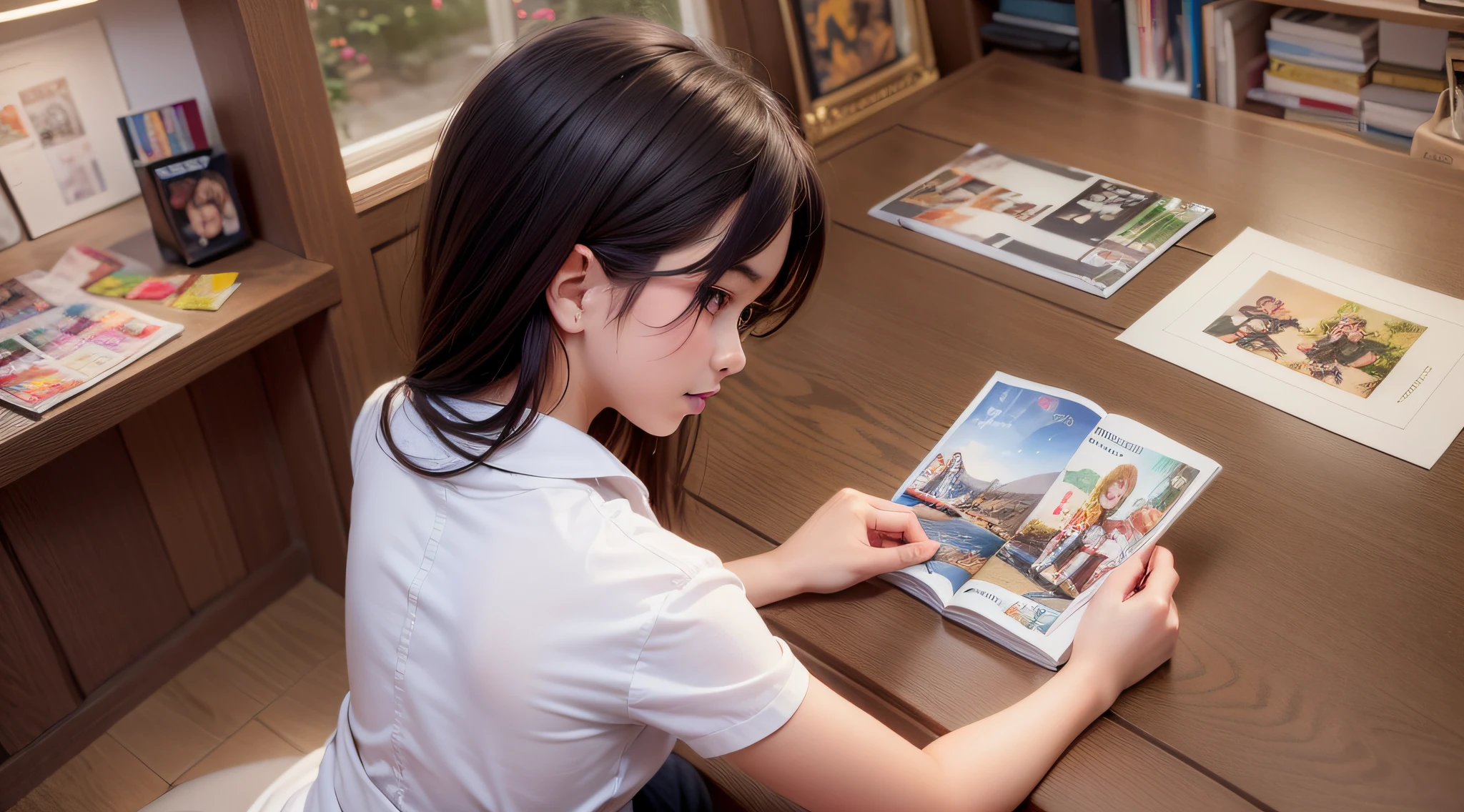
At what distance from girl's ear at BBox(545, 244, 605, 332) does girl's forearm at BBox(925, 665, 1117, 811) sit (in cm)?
44

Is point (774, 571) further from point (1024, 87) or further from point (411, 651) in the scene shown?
point (1024, 87)

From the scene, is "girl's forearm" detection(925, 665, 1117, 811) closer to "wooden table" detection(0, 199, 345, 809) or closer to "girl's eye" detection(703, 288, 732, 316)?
"girl's eye" detection(703, 288, 732, 316)

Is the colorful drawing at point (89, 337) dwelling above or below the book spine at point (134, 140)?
below

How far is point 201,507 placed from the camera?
1.64 metres

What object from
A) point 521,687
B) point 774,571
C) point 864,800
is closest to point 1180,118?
point 774,571

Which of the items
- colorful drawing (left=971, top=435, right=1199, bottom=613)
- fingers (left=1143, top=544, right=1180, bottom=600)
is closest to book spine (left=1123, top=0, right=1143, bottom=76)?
colorful drawing (left=971, top=435, right=1199, bottom=613)

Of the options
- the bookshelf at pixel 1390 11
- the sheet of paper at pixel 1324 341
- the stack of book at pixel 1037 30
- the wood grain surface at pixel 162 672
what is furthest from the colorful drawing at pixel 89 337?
the bookshelf at pixel 1390 11

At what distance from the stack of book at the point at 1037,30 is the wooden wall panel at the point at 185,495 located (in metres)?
1.66

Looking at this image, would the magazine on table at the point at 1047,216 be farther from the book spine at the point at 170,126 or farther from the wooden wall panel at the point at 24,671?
the wooden wall panel at the point at 24,671

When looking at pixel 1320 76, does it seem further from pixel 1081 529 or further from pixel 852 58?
pixel 1081 529

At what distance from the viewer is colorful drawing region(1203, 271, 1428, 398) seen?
1.18 metres

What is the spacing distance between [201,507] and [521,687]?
1.14 meters

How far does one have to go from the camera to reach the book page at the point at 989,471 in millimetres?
1003

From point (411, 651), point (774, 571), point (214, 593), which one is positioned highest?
point (411, 651)
